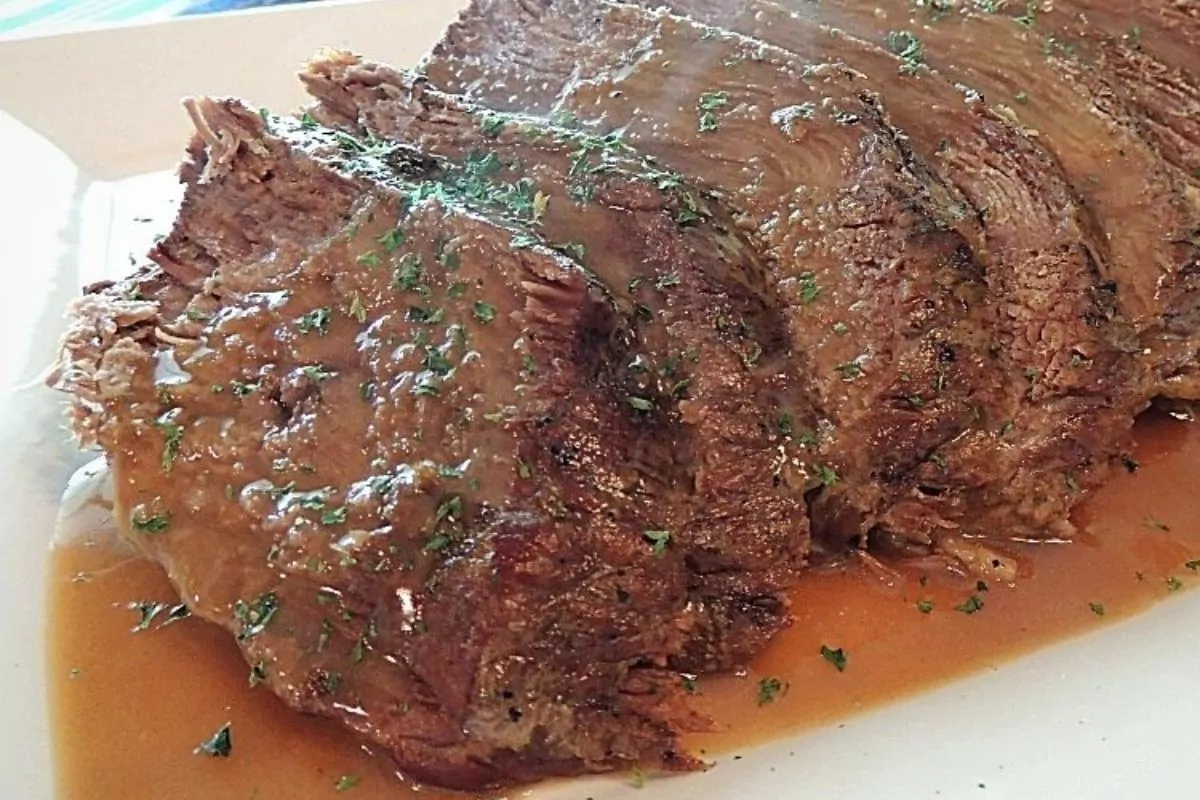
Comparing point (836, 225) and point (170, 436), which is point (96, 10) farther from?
point (836, 225)

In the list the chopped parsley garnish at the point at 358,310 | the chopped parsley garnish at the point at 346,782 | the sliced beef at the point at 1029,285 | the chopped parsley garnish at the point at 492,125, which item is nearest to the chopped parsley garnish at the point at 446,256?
the chopped parsley garnish at the point at 358,310

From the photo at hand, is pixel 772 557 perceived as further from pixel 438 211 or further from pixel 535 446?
pixel 438 211

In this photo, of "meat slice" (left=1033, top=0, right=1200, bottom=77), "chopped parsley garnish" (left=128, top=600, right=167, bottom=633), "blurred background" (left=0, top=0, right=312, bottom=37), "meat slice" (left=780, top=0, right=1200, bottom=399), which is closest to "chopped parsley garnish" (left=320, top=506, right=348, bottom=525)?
"chopped parsley garnish" (left=128, top=600, right=167, bottom=633)

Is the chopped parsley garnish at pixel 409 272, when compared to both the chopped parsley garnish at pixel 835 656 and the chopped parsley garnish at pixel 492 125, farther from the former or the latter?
the chopped parsley garnish at pixel 835 656

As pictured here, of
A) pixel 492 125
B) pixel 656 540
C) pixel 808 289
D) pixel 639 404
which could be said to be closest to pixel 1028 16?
pixel 808 289

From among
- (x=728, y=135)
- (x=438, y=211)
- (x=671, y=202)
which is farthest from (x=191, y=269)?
(x=728, y=135)

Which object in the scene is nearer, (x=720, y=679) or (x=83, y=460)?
(x=720, y=679)
